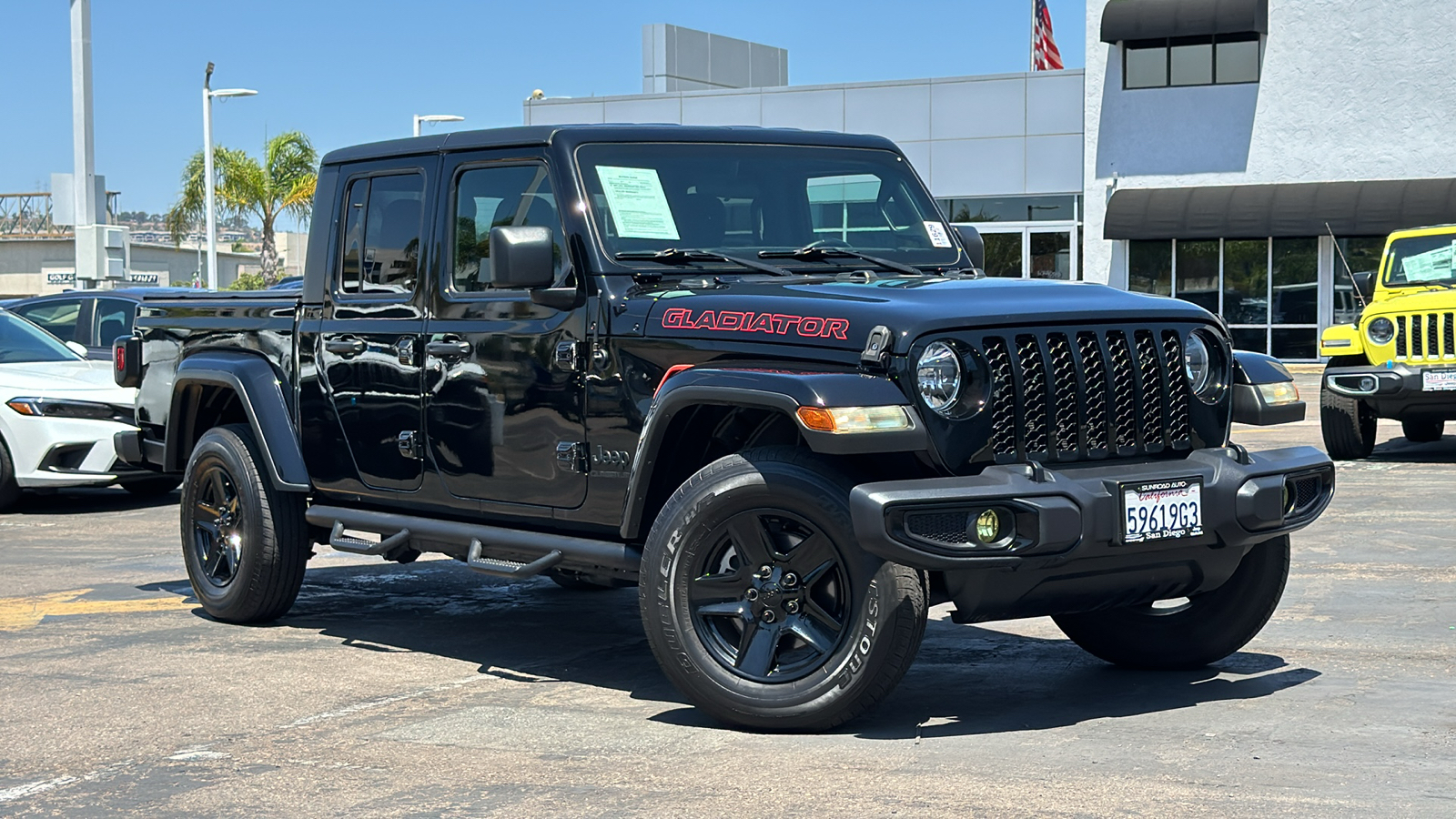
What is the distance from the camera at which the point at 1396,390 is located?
1436 centimetres

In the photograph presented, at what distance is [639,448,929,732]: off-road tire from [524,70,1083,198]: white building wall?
3053 centimetres

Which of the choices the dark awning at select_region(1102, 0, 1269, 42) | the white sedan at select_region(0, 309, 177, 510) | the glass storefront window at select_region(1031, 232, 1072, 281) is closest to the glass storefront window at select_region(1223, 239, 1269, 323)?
the glass storefront window at select_region(1031, 232, 1072, 281)

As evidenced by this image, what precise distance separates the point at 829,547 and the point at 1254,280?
30333mm

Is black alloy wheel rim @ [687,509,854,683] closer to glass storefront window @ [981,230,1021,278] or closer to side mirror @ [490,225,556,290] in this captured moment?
side mirror @ [490,225,556,290]

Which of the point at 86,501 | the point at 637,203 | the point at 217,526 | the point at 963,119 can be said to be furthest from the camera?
the point at 963,119

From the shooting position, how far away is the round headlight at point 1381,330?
580 inches

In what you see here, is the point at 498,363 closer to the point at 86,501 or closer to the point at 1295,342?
the point at 86,501

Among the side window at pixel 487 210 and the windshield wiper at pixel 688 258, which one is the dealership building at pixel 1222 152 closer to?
the side window at pixel 487 210

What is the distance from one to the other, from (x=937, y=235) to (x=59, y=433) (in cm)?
802

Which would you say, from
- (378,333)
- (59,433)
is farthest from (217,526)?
(59,433)

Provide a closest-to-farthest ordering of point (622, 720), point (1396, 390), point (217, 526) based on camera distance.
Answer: point (622, 720)
point (217, 526)
point (1396, 390)

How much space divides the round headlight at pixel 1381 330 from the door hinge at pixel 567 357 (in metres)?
10.4

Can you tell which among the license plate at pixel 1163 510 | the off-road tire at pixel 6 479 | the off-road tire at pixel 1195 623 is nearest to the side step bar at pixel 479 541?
the license plate at pixel 1163 510

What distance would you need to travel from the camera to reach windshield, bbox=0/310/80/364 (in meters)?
13.8
